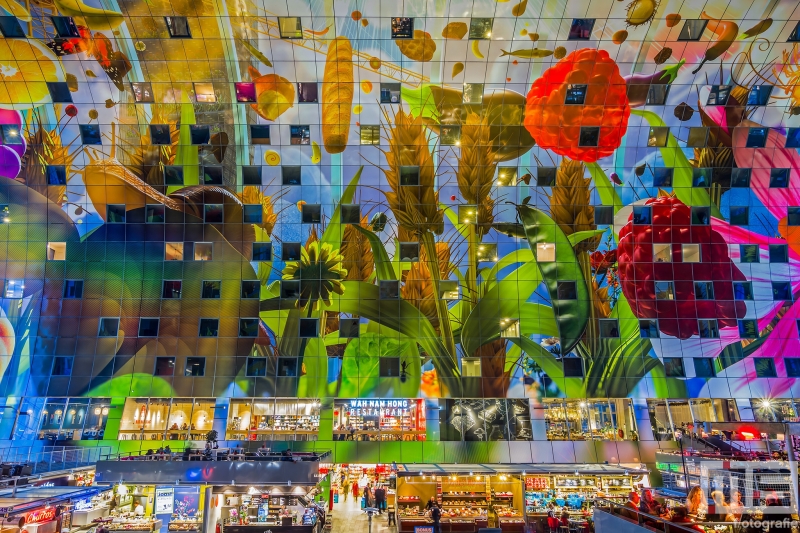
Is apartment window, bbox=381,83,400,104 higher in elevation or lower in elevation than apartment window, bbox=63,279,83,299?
higher

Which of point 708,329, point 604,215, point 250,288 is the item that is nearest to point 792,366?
point 708,329

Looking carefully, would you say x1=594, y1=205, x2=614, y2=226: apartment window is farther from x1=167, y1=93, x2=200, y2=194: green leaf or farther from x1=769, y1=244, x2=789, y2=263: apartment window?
x1=167, y1=93, x2=200, y2=194: green leaf

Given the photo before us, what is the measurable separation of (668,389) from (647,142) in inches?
498

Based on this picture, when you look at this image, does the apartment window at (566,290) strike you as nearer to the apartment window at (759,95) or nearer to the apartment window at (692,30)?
the apartment window at (759,95)

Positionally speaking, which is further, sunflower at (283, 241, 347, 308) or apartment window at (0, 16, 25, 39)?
sunflower at (283, 241, 347, 308)

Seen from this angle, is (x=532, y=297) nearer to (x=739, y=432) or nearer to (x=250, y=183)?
(x=739, y=432)

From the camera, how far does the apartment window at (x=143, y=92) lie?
86.9 feet

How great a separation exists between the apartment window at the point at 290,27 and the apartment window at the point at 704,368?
25.2m

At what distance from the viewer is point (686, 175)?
94.0 feet

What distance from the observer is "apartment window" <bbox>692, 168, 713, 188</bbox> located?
28578 mm

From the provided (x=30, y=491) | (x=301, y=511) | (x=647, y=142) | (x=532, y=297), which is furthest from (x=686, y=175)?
(x=30, y=491)

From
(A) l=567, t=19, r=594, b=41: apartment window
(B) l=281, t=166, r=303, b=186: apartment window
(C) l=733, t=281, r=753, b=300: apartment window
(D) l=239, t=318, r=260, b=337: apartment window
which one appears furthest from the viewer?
(C) l=733, t=281, r=753, b=300: apartment window

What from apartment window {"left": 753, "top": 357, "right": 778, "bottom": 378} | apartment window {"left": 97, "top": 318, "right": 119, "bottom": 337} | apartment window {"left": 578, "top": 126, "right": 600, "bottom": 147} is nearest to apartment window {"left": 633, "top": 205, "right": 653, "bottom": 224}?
apartment window {"left": 578, "top": 126, "right": 600, "bottom": 147}

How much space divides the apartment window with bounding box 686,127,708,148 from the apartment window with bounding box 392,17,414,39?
15072mm
